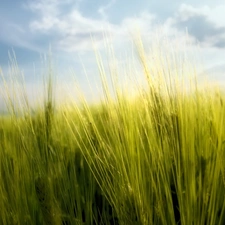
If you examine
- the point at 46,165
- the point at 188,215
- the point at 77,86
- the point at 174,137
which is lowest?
the point at 188,215

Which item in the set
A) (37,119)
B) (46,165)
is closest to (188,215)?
(46,165)

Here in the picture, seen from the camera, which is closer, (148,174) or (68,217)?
(148,174)

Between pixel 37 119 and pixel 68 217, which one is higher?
pixel 37 119

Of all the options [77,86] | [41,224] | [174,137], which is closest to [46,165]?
[41,224]

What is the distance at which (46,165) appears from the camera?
175 cm

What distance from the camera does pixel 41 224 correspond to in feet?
5.93

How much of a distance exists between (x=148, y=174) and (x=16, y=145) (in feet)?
3.76

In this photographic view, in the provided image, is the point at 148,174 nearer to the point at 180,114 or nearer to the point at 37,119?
the point at 180,114

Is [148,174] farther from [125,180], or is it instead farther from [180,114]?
[180,114]

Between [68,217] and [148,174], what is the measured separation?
24.7 inches

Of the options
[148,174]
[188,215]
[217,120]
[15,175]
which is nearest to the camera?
[188,215]

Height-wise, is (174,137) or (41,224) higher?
(174,137)

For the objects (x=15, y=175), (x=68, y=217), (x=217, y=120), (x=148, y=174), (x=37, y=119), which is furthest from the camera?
(x=37, y=119)

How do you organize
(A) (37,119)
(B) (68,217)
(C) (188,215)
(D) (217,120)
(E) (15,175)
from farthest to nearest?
(A) (37,119)
(E) (15,175)
(B) (68,217)
(D) (217,120)
(C) (188,215)
